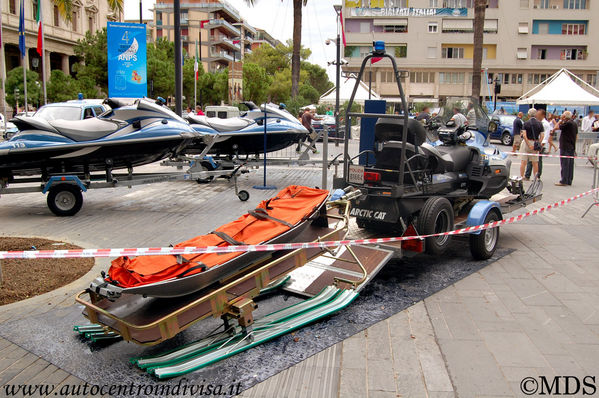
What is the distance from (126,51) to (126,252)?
1403cm

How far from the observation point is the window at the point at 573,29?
67.9 meters

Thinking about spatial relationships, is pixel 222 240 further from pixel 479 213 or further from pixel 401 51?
pixel 401 51

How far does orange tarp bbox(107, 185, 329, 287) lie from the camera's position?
385cm

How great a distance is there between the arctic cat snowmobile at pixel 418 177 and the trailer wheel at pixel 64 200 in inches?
209

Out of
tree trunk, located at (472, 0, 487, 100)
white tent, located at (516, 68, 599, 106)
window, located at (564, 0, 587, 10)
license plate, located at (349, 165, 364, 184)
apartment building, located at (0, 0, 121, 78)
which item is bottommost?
license plate, located at (349, 165, 364, 184)

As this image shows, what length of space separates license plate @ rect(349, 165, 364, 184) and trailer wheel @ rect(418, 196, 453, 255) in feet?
2.66

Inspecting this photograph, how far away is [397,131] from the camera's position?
20.8 ft

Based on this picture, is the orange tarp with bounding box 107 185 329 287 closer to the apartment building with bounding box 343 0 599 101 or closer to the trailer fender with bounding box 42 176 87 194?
the trailer fender with bounding box 42 176 87 194

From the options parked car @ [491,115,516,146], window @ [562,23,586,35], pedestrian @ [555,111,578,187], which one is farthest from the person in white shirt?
window @ [562,23,586,35]

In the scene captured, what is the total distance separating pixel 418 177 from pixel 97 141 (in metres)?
6.05

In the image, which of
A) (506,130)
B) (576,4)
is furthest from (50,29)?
(576,4)

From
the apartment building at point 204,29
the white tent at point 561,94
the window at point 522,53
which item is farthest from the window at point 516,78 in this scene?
the white tent at point 561,94

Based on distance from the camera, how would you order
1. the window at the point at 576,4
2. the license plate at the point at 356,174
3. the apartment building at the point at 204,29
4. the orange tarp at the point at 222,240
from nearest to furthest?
the orange tarp at the point at 222,240, the license plate at the point at 356,174, the window at the point at 576,4, the apartment building at the point at 204,29

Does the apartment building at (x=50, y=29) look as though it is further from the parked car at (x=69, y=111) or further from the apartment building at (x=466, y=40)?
the parked car at (x=69, y=111)
